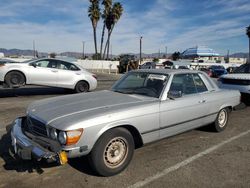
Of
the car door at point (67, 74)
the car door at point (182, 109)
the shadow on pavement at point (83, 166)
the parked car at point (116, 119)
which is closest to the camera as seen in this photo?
the parked car at point (116, 119)

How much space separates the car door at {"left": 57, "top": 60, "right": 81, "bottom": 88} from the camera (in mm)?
10828

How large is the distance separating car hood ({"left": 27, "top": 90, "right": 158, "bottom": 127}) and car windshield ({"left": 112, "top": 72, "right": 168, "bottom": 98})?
0.21 meters

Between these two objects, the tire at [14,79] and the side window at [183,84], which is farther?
the tire at [14,79]

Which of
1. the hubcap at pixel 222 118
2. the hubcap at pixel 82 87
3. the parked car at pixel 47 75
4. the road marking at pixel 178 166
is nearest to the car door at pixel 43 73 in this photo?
the parked car at pixel 47 75

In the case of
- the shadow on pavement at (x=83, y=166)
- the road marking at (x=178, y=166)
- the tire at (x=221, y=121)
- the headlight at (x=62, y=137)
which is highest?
the headlight at (x=62, y=137)

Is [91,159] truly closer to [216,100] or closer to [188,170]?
[188,170]

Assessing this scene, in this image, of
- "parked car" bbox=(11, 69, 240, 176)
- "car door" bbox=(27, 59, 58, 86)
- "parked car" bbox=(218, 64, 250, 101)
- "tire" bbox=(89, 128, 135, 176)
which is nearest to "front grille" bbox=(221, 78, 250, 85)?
"parked car" bbox=(218, 64, 250, 101)

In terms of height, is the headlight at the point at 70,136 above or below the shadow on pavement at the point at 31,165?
above

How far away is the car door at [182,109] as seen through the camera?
14.3ft

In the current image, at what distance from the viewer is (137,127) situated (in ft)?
12.8

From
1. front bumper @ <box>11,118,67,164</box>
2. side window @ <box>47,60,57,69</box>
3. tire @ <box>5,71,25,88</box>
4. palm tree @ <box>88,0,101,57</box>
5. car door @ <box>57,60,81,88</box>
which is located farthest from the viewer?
palm tree @ <box>88,0,101,57</box>

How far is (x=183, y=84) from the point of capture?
501 cm

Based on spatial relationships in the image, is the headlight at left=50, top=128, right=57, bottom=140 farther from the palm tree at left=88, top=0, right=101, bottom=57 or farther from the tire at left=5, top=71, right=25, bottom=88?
the palm tree at left=88, top=0, right=101, bottom=57

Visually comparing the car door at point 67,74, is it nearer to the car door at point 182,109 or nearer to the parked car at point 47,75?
the parked car at point 47,75
